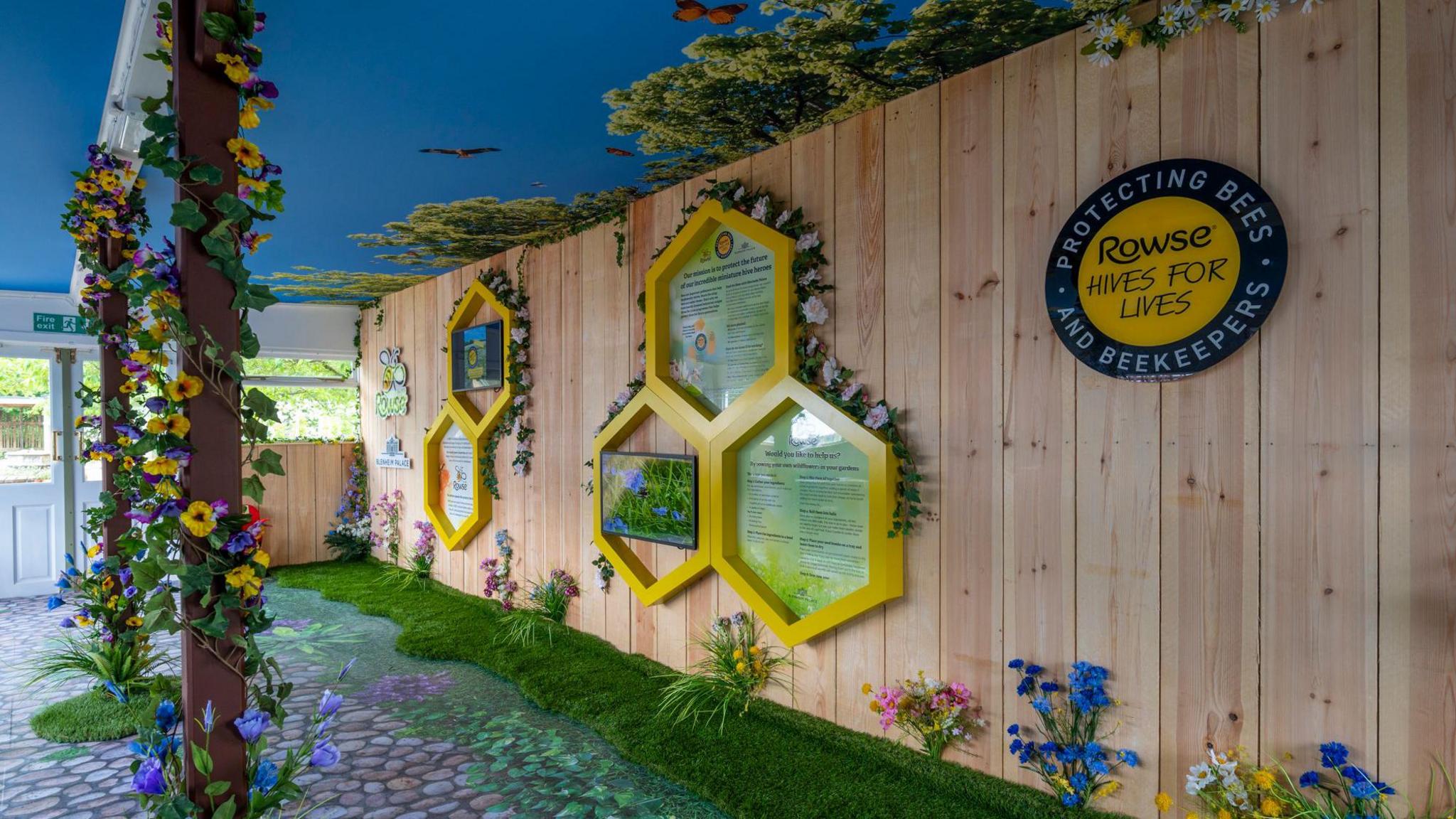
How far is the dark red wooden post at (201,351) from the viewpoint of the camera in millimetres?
1538

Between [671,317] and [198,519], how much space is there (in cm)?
241

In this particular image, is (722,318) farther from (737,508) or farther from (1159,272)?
(1159,272)

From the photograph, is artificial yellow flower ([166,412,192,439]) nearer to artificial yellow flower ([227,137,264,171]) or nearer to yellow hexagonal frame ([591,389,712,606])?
artificial yellow flower ([227,137,264,171])

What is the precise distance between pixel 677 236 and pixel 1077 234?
5.95 ft

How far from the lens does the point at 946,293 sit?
2.59 meters

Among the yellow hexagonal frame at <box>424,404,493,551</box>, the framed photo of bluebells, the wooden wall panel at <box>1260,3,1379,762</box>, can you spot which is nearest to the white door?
the yellow hexagonal frame at <box>424,404,493,551</box>

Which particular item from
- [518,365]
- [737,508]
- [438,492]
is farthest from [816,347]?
[438,492]

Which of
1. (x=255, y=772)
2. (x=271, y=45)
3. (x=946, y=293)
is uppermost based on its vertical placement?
(x=271, y=45)

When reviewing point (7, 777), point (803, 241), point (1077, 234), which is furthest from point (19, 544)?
point (1077, 234)

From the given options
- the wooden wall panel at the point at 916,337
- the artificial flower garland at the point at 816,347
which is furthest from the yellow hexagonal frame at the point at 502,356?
the wooden wall panel at the point at 916,337

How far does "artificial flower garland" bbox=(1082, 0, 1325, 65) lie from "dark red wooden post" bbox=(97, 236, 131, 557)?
359 centimetres

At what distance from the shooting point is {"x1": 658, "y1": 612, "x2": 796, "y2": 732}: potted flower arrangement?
3160 millimetres

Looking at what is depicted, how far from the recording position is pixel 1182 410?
2096 millimetres

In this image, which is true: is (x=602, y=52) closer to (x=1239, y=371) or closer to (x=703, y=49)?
(x=703, y=49)
